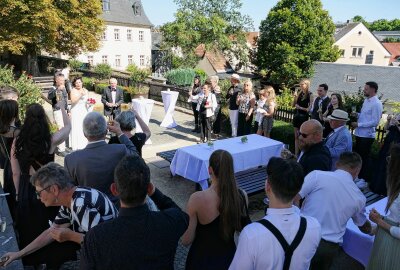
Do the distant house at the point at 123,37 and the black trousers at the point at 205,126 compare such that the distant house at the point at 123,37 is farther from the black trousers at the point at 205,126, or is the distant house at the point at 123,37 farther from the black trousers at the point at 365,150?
the black trousers at the point at 365,150

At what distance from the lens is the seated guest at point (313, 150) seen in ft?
11.7

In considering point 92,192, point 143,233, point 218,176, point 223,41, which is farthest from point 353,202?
point 223,41

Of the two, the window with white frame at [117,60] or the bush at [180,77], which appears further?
the window with white frame at [117,60]

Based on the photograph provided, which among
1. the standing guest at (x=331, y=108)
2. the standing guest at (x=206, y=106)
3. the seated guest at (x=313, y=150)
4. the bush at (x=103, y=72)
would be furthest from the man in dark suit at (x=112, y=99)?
the bush at (x=103, y=72)

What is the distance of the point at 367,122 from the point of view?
6445 millimetres

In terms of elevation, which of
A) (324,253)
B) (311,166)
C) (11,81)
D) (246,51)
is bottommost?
(324,253)

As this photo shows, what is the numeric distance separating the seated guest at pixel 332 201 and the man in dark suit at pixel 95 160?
5.88 ft

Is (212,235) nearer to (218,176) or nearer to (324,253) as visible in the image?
(218,176)

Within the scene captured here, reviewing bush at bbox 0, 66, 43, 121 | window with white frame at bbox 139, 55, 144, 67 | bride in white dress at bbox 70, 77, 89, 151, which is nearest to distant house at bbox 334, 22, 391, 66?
window with white frame at bbox 139, 55, 144, 67

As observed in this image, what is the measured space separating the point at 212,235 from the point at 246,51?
50341 millimetres

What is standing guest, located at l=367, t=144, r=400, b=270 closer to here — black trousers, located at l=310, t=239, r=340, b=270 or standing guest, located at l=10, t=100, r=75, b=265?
black trousers, located at l=310, t=239, r=340, b=270

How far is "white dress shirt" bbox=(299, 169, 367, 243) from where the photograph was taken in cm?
285

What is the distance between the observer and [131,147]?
3719 millimetres

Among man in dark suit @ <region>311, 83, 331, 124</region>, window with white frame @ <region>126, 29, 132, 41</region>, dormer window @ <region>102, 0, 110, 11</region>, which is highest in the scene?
dormer window @ <region>102, 0, 110, 11</region>
